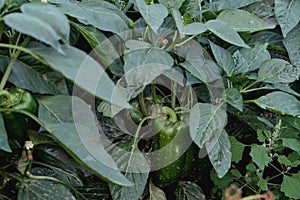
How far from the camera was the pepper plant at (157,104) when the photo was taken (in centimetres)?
80

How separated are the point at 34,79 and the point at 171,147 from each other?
12.4 inches

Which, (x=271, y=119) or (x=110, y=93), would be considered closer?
(x=110, y=93)

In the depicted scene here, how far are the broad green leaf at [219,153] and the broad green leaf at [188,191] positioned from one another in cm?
18

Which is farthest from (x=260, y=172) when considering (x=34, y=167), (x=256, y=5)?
(x=34, y=167)

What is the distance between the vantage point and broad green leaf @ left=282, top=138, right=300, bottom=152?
963 millimetres

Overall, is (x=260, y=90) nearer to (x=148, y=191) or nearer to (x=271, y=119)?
(x=271, y=119)

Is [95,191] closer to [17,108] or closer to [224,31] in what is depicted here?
[17,108]

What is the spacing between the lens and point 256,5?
1.10 metres

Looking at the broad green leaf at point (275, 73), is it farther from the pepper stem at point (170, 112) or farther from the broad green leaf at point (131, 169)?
the broad green leaf at point (131, 169)

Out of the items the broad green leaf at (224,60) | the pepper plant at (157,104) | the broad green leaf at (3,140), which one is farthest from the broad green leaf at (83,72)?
the broad green leaf at (224,60)

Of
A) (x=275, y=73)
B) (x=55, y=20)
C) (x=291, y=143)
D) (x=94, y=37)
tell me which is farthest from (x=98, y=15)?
(x=291, y=143)

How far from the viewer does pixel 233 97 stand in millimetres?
896

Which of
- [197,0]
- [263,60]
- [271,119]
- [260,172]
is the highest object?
[197,0]

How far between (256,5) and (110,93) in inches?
24.0
